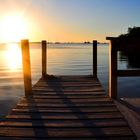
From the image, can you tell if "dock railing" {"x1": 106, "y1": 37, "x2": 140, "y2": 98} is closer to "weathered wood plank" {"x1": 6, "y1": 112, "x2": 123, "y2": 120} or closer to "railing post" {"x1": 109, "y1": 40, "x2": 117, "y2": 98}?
"railing post" {"x1": 109, "y1": 40, "x2": 117, "y2": 98}

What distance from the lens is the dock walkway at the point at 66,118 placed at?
18.0ft

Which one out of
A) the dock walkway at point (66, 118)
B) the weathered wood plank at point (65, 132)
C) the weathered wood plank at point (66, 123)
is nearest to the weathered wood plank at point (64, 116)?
the dock walkway at point (66, 118)

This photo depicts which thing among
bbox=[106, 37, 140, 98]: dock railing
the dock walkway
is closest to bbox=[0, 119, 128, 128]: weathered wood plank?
the dock walkway

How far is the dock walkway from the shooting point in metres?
5.50

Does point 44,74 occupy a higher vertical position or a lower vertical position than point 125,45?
lower

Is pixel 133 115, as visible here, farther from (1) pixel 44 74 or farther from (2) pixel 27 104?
(1) pixel 44 74

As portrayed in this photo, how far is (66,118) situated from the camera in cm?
654

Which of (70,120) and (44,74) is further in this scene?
(44,74)

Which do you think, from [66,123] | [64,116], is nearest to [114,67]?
[64,116]

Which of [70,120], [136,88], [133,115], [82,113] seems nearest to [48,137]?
[70,120]

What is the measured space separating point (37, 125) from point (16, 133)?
55 centimetres

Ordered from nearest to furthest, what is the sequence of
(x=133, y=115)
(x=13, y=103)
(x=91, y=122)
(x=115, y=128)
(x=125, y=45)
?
(x=115, y=128) < (x=91, y=122) < (x=133, y=115) < (x=125, y=45) < (x=13, y=103)

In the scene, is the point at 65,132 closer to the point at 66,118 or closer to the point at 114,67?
the point at 66,118

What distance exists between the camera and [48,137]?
5.40 m
